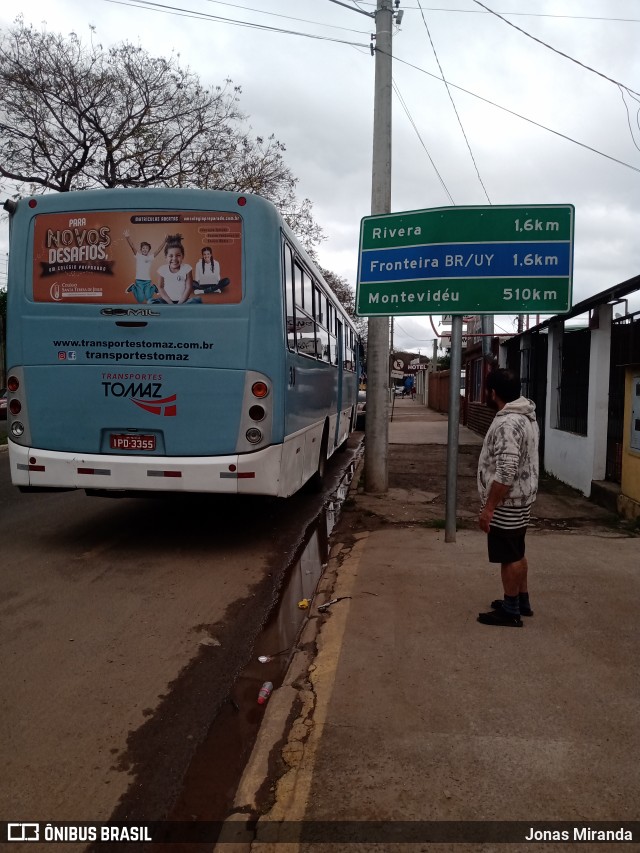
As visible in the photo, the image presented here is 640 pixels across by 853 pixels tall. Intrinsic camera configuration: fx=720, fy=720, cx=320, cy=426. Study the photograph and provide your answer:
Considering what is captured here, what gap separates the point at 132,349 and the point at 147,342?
0.15 meters

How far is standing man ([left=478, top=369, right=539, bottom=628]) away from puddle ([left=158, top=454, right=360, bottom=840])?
1382 millimetres

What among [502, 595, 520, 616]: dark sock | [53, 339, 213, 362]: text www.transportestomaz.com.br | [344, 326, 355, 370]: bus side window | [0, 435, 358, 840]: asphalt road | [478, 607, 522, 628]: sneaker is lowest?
[0, 435, 358, 840]: asphalt road

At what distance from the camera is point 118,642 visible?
4.60m

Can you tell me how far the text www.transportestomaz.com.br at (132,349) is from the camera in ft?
21.1

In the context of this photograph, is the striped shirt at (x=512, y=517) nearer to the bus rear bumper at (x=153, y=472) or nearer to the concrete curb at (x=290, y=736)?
the concrete curb at (x=290, y=736)

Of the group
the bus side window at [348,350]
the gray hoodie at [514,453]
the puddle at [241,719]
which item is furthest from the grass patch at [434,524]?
the bus side window at [348,350]

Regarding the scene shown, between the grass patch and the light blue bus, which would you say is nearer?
the light blue bus

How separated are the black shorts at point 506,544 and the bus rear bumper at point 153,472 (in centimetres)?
246

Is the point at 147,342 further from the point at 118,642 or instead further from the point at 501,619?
Result: the point at 501,619

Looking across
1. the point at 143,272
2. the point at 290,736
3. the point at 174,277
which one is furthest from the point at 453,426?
the point at 290,736

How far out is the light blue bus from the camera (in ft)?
21.0

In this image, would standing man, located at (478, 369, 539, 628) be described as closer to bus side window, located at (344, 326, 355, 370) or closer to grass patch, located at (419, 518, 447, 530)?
grass patch, located at (419, 518, 447, 530)

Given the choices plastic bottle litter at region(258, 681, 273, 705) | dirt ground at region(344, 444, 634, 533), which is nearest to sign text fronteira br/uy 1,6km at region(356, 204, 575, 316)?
dirt ground at region(344, 444, 634, 533)

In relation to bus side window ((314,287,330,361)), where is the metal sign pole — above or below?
below
